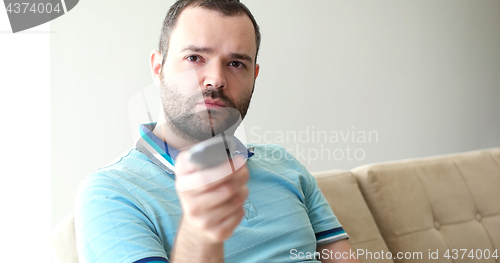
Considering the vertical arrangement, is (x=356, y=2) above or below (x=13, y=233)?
above

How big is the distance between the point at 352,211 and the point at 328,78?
0.93 metres

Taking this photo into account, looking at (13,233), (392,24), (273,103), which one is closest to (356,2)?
(392,24)

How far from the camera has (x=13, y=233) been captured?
1.32m

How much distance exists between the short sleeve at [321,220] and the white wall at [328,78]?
72cm

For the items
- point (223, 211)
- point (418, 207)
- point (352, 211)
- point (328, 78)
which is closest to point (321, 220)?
point (352, 211)

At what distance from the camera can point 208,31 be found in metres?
0.90

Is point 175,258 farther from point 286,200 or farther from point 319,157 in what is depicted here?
point 319,157

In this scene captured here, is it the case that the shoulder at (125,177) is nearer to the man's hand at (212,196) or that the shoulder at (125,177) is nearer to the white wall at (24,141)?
the man's hand at (212,196)

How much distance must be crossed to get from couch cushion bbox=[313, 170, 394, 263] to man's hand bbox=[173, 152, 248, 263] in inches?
36.9

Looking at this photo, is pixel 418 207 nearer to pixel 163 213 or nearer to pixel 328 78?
pixel 328 78

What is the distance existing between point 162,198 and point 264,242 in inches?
9.6

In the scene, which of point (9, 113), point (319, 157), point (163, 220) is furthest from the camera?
point (319, 157)

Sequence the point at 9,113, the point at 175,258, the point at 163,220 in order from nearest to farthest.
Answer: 1. the point at 175,258
2. the point at 163,220
3. the point at 9,113

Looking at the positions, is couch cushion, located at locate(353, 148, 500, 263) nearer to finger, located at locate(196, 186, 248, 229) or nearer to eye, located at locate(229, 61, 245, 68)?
eye, located at locate(229, 61, 245, 68)
